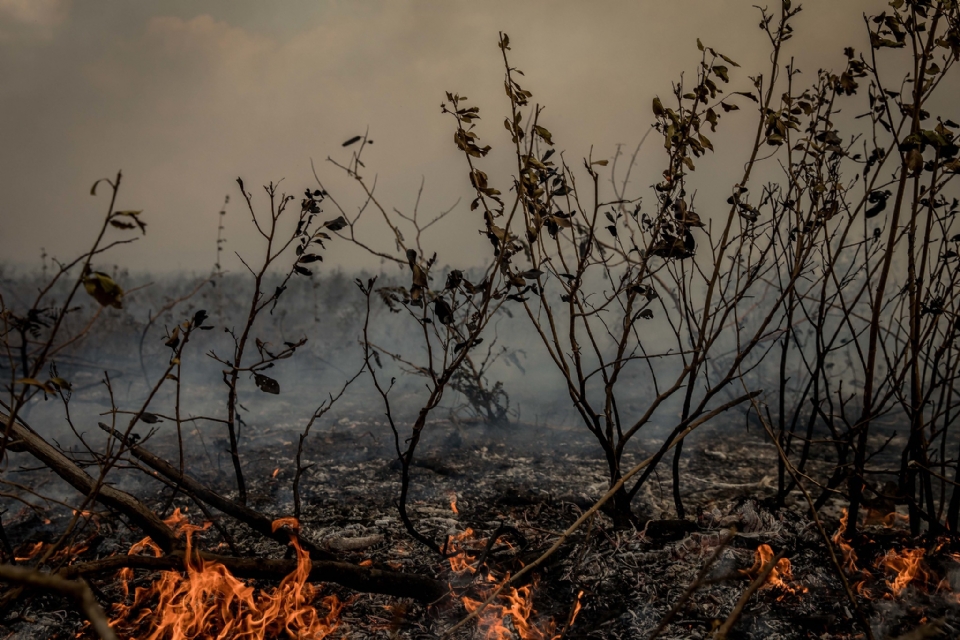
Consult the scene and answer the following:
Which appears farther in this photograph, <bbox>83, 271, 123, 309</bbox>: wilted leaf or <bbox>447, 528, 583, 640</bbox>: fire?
<bbox>447, 528, 583, 640</bbox>: fire

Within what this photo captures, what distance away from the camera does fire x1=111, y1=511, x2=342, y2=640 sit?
208 cm

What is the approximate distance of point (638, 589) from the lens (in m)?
2.39

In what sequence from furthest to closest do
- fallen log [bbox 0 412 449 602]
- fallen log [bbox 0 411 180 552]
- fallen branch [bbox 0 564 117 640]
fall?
fallen log [bbox 0 411 180 552]
fallen log [bbox 0 412 449 602]
fallen branch [bbox 0 564 117 640]

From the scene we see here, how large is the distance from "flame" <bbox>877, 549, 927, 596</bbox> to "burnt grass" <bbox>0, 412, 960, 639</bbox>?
3cm

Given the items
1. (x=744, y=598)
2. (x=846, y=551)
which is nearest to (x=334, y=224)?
(x=744, y=598)

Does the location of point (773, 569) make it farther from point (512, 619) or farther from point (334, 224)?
point (334, 224)

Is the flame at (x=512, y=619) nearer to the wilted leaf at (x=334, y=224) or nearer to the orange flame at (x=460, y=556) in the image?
the orange flame at (x=460, y=556)

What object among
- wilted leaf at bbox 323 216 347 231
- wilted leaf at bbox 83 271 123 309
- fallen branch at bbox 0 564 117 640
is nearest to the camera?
fallen branch at bbox 0 564 117 640

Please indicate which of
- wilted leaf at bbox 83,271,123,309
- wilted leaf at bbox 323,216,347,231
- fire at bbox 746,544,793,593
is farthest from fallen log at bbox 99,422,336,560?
fire at bbox 746,544,793,593

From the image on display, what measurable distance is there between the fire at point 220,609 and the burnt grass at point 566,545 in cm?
20

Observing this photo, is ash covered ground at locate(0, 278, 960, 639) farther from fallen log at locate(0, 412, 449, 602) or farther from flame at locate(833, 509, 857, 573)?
fallen log at locate(0, 412, 449, 602)

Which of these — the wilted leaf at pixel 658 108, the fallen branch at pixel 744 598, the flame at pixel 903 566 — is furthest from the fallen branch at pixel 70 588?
the flame at pixel 903 566

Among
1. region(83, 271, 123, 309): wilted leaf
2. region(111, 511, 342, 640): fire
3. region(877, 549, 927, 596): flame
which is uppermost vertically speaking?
region(83, 271, 123, 309): wilted leaf

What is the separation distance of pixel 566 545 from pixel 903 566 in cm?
158
